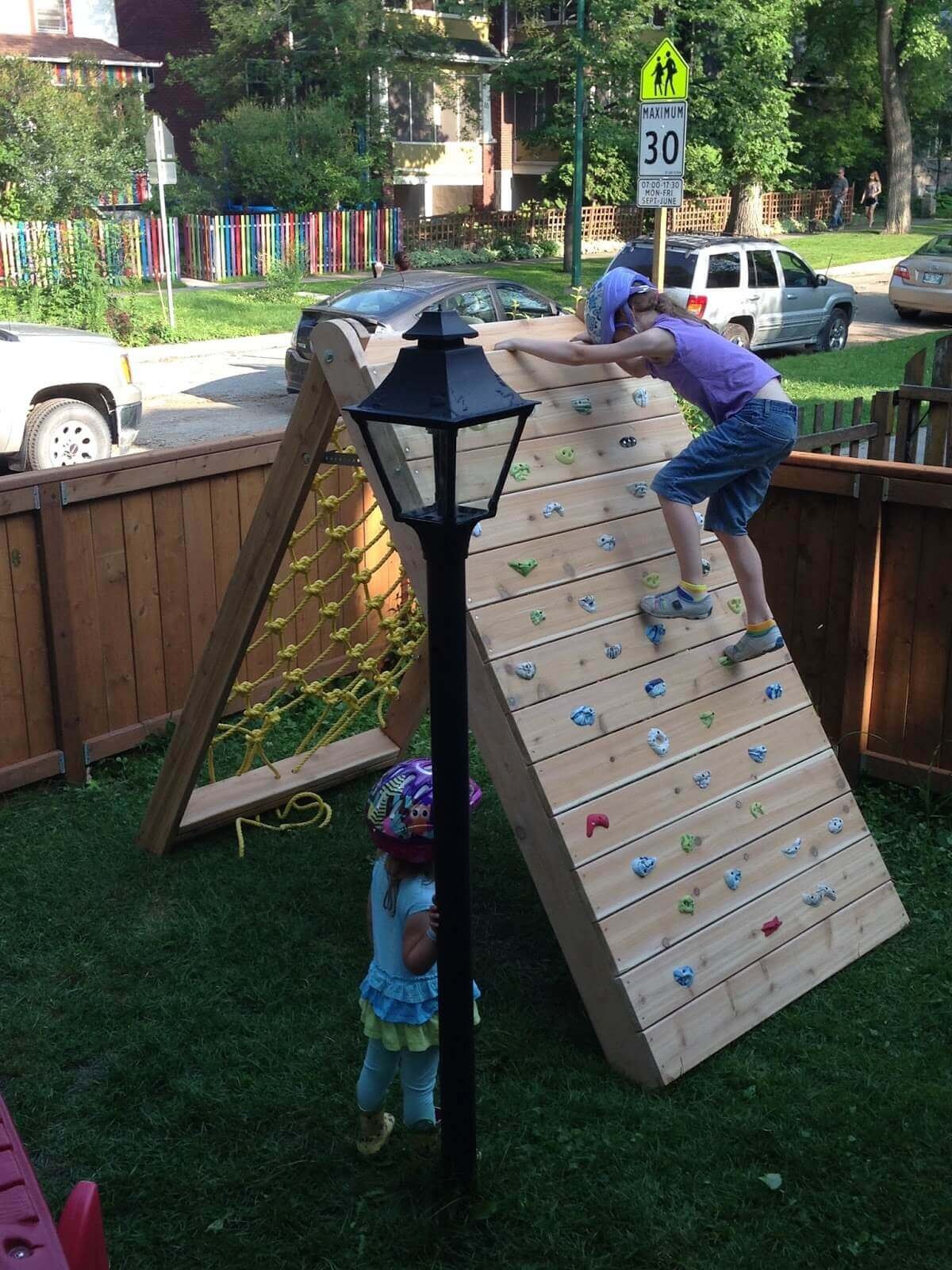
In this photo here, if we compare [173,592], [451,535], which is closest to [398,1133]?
[451,535]

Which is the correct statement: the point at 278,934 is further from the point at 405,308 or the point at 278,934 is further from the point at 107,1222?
the point at 405,308

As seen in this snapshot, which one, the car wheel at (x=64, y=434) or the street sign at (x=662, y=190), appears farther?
the car wheel at (x=64, y=434)

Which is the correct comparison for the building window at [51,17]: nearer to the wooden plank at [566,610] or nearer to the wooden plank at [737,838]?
the wooden plank at [566,610]

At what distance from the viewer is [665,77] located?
10.0 m

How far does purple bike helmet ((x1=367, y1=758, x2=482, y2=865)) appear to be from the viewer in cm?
328

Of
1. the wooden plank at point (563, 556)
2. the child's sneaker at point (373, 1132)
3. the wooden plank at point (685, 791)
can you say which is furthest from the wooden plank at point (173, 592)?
the child's sneaker at point (373, 1132)

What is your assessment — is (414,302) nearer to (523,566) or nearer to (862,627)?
(862,627)

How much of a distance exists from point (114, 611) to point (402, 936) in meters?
3.06

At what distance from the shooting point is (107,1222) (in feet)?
11.1

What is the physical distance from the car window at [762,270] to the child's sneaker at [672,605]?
1494cm

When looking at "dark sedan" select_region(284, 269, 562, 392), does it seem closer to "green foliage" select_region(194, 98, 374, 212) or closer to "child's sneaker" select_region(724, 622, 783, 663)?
"child's sneaker" select_region(724, 622, 783, 663)

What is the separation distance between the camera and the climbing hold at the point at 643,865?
404 centimetres

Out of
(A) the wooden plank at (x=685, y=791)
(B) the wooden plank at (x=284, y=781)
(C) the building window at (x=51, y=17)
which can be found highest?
(C) the building window at (x=51, y=17)

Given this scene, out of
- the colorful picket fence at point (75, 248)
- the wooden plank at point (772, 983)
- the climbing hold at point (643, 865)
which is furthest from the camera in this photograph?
the colorful picket fence at point (75, 248)
